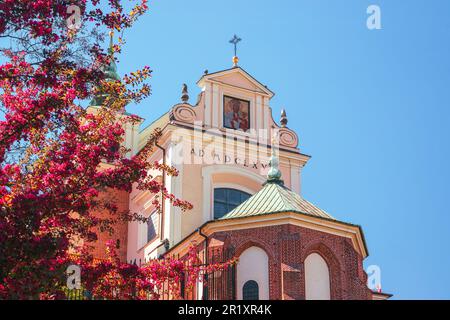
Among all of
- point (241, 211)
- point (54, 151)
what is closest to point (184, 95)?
point (241, 211)

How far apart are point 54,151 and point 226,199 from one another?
578 inches

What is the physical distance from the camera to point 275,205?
25672 mm

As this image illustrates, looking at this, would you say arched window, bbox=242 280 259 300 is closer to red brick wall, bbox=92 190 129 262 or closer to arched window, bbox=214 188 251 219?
arched window, bbox=214 188 251 219

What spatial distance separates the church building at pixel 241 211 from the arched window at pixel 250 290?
3 cm

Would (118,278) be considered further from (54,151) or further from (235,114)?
(235,114)

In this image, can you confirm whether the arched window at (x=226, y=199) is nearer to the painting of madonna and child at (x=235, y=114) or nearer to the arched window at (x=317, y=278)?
the painting of madonna and child at (x=235, y=114)

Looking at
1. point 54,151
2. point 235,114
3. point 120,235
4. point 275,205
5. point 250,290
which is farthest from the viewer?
point 120,235

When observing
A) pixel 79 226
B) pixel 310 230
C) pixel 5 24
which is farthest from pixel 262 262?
pixel 5 24

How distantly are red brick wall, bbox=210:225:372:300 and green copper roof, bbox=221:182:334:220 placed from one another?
616mm

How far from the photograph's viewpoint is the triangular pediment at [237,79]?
32.7 meters

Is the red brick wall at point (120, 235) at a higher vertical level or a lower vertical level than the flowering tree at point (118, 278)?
higher

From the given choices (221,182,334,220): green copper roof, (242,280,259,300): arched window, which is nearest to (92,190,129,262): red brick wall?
(221,182,334,220): green copper roof

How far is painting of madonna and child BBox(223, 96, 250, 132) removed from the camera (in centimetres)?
3253

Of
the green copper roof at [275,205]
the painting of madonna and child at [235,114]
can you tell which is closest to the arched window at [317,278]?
the green copper roof at [275,205]
